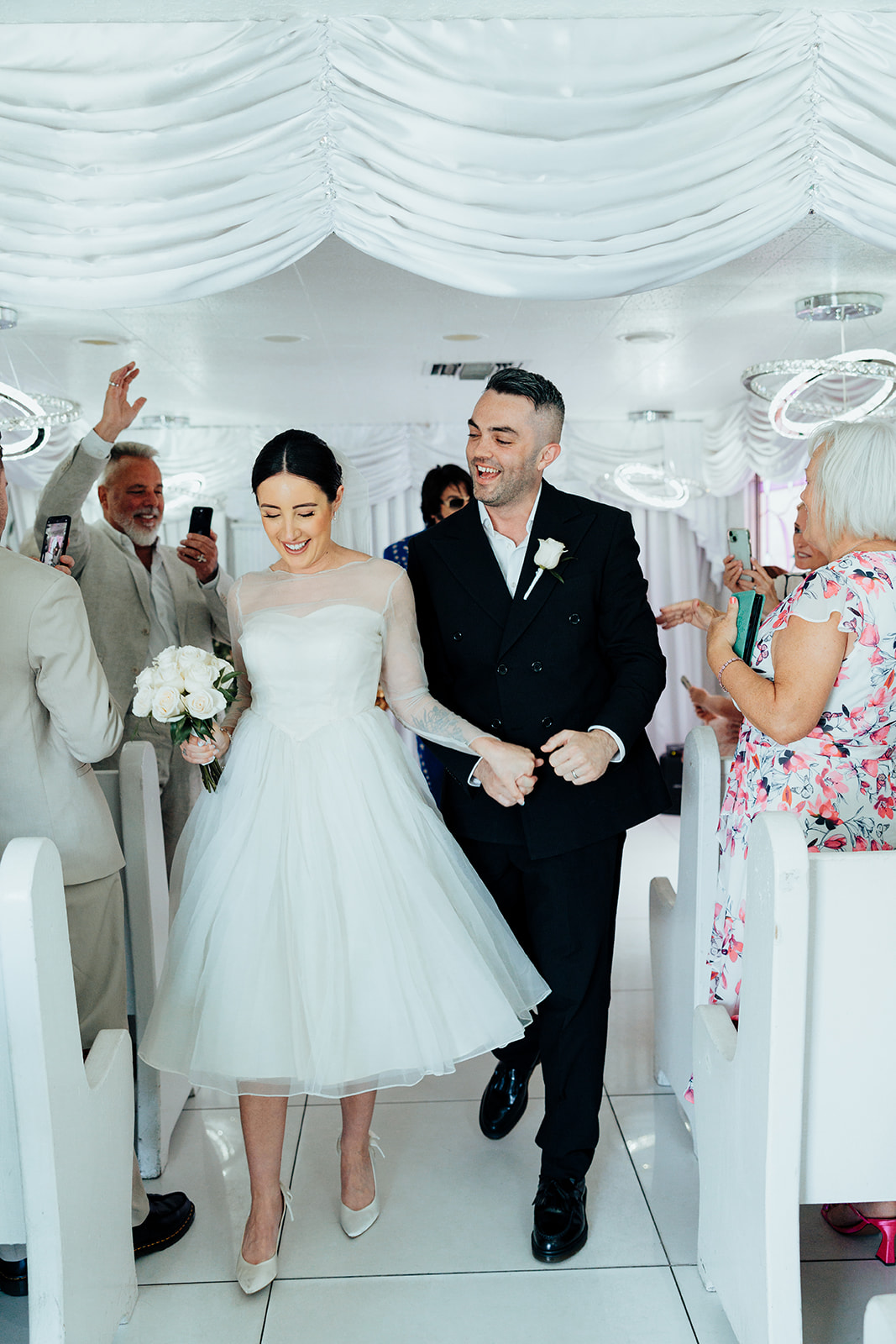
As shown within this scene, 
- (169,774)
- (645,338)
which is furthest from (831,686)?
(645,338)

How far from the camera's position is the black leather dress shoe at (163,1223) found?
7.80 feet

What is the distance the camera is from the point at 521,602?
2.42 m

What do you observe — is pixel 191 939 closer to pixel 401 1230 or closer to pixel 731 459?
pixel 401 1230

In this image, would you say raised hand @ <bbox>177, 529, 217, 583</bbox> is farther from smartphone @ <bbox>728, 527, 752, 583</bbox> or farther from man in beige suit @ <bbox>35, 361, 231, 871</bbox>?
smartphone @ <bbox>728, 527, 752, 583</bbox>

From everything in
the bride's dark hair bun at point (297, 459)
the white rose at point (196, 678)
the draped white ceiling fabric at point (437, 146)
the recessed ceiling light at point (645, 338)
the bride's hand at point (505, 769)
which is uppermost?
the recessed ceiling light at point (645, 338)

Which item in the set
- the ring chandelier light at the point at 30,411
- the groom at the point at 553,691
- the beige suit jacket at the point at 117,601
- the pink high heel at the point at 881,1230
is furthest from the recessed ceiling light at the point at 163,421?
the pink high heel at the point at 881,1230

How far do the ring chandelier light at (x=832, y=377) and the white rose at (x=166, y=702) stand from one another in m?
3.54

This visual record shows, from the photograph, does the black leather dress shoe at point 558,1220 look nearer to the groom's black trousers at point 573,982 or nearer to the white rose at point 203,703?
the groom's black trousers at point 573,982

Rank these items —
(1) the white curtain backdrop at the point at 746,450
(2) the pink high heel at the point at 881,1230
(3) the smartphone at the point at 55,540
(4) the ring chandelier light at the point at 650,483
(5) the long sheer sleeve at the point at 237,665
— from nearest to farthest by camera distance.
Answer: (2) the pink high heel at the point at 881,1230 < (5) the long sheer sleeve at the point at 237,665 < (3) the smartphone at the point at 55,540 < (1) the white curtain backdrop at the point at 746,450 < (4) the ring chandelier light at the point at 650,483

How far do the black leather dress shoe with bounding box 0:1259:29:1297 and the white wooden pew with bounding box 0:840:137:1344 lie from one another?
0.46 metres

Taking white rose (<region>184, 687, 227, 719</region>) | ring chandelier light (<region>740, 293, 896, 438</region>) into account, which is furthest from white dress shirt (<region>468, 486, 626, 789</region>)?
ring chandelier light (<region>740, 293, 896, 438</region>)

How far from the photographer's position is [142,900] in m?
2.64

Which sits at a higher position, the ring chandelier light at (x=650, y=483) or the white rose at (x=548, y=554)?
the ring chandelier light at (x=650, y=483)

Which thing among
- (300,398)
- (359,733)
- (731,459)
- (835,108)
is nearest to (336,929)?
(359,733)
